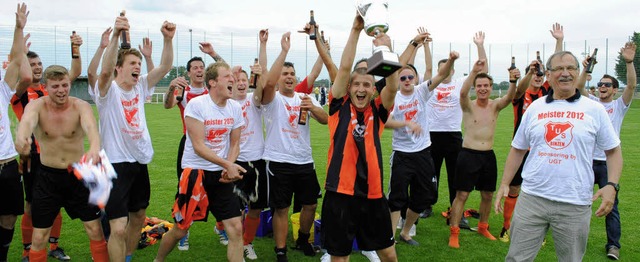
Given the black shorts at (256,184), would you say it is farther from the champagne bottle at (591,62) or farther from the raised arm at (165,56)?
the champagne bottle at (591,62)

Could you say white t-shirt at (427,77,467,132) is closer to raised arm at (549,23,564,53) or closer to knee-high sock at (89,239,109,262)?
raised arm at (549,23,564,53)

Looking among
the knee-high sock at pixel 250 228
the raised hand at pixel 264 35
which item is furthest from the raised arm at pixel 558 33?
the knee-high sock at pixel 250 228

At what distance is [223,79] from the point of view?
5.41 m

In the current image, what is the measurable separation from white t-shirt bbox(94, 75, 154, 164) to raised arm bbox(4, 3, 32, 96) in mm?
875

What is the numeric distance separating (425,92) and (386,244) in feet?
9.19

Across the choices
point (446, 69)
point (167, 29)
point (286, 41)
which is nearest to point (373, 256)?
point (446, 69)

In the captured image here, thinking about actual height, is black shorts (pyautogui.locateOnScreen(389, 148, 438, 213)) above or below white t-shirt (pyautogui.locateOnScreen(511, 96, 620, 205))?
below

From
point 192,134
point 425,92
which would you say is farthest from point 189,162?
point 425,92

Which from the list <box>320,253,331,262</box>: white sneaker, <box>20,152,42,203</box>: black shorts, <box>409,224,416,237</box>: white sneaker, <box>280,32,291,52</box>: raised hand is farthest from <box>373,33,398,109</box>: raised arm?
<box>20,152,42,203</box>: black shorts

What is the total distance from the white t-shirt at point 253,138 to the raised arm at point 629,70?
14.9ft

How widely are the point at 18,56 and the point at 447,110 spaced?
230 inches

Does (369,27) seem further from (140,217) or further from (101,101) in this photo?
(140,217)

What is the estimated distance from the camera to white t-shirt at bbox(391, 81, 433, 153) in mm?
6680

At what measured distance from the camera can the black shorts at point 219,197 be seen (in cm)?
532
